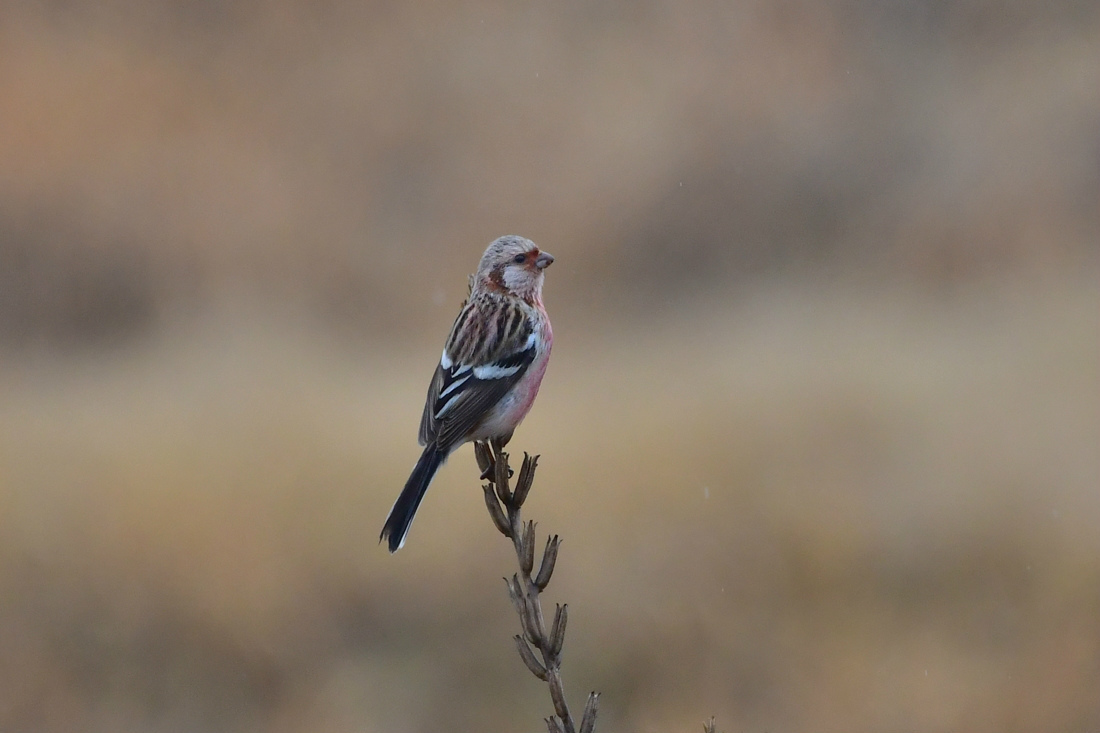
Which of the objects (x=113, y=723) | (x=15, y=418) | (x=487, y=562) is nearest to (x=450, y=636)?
(x=487, y=562)

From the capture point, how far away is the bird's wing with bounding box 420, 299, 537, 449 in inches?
129

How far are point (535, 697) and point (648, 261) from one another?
6.18m

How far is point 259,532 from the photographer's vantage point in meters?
8.05

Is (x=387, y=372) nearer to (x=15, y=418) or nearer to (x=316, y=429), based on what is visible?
(x=316, y=429)

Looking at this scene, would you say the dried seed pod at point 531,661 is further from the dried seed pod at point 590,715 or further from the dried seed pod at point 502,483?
the dried seed pod at point 502,483

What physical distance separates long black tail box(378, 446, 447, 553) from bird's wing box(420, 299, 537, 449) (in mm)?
56

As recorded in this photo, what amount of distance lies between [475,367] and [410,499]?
0.75 m

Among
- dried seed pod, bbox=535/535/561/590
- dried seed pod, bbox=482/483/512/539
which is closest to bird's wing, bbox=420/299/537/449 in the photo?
dried seed pod, bbox=482/483/512/539

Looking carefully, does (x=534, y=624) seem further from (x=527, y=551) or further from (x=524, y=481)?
(x=524, y=481)

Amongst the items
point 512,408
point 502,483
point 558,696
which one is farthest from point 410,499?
point 558,696

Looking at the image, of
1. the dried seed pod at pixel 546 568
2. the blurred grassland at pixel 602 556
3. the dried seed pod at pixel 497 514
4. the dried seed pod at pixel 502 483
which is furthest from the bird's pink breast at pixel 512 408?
the blurred grassland at pixel 602 556

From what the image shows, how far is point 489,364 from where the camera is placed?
357 cm

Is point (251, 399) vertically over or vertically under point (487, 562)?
over

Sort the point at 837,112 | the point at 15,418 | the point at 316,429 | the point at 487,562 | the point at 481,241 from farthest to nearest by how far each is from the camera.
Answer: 1. the point at 837,112
2. the point at 481,241
3. the point at 15,418
4. the point at 316,429
5. the point at 487,562
